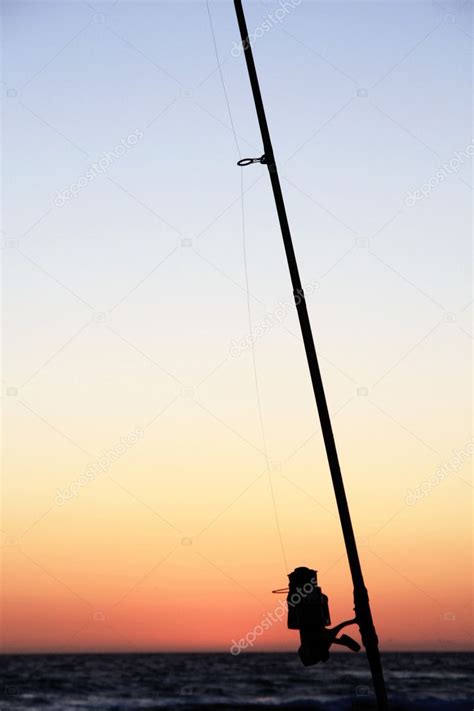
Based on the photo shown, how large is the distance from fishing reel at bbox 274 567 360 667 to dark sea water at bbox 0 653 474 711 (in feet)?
140

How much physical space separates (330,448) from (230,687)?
5818cm

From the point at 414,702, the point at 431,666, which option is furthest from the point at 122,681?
the point at 431,666

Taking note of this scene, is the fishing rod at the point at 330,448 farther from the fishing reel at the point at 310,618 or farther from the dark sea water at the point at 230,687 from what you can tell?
the dark sea water at the point at 230,687

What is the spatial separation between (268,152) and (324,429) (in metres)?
2.65

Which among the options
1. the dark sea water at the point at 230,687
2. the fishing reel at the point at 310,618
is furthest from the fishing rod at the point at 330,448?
the dark sea water at the point at 230,687

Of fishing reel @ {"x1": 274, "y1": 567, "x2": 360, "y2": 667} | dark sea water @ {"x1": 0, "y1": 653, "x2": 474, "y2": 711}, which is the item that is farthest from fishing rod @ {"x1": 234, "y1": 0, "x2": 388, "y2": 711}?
dark sea water @ {"x1": 0, "y1": 653, "x2": 474, "y2": 711}

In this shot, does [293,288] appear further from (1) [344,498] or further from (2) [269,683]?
(2) [269,683]

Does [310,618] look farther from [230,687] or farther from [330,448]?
[230,687]

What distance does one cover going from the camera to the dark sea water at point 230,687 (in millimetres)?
50375

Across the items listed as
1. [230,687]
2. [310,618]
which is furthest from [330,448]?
[230,687]

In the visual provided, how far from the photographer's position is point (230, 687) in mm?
62438

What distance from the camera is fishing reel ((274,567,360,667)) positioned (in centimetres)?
727

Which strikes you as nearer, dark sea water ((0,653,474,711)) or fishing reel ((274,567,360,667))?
fishing reel ((274,567,360,667))

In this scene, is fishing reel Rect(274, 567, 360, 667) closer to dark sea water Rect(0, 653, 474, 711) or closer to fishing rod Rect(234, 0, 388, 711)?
fishing rod Rect(234, 0, 388, 711)
